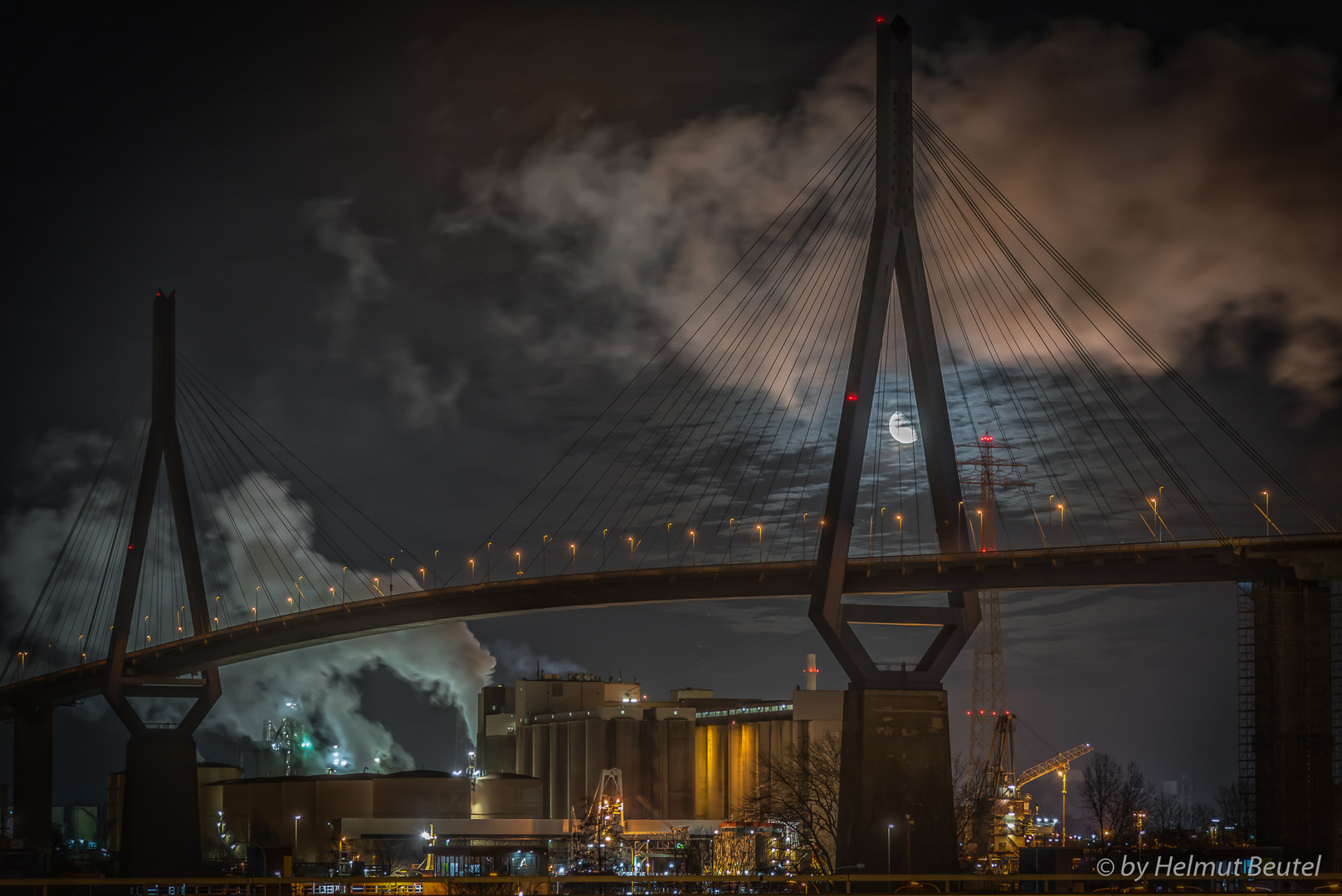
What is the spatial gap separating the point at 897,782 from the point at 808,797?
26875 millimetres

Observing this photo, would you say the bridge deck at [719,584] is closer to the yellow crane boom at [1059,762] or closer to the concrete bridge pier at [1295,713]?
the concrete bridge pier at [1295,713]

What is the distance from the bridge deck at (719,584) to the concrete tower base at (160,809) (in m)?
5.57

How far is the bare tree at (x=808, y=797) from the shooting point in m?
69.3

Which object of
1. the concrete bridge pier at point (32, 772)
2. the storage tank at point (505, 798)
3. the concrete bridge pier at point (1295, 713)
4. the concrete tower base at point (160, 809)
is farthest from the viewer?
the storage tank at point (505, 798)

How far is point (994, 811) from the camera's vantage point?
10581 centimetres

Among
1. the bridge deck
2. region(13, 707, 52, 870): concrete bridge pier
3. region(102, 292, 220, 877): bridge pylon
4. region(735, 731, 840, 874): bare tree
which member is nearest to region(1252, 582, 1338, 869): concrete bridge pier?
the bridge deck

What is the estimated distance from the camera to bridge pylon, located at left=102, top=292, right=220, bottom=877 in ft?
254

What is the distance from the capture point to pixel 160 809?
3086 inches

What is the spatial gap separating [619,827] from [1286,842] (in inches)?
2012

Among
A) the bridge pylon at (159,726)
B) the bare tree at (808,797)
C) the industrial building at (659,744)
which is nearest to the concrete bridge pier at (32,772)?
the bridge pylon at (159,726)

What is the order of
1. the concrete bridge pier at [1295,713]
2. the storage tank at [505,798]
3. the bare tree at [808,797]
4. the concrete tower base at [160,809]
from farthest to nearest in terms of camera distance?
the storage tank at [505,798]
the concrete tower base at [160,809]
the bare tree at [808,797]
the concrete bridge pier at [1295,713]

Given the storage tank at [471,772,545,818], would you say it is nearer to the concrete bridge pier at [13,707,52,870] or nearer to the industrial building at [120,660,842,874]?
the industrial building at [120,660,842,874]

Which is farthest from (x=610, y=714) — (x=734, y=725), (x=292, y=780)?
(x=292, y=780)

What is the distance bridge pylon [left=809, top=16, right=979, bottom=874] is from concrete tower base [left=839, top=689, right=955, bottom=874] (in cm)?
4
